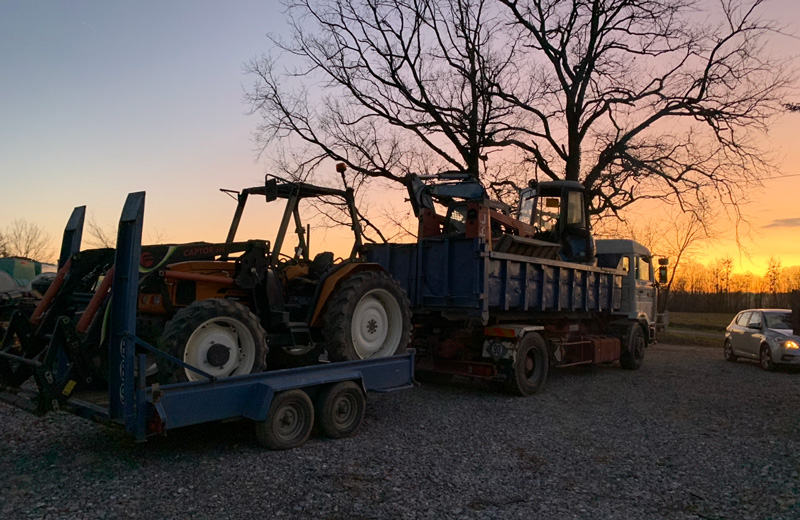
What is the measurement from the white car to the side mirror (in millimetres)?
2709

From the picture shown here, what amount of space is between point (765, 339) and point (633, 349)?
11.8 feet

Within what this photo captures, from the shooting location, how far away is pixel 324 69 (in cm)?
2191

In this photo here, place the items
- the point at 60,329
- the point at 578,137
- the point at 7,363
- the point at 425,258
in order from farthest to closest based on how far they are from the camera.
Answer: the point at 578,137 → the point at 425,258 → the point at 7,363 → the point at 60,329

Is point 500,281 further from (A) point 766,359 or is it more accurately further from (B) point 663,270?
(A) point 766,359

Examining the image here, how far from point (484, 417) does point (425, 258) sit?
2.76 metres

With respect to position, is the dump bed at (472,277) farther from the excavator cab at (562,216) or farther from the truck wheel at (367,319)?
the truck wheel at (367,319)

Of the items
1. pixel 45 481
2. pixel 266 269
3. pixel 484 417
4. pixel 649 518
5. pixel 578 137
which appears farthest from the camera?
pixel 578 137

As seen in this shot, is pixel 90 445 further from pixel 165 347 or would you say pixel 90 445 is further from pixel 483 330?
pixel 483 330

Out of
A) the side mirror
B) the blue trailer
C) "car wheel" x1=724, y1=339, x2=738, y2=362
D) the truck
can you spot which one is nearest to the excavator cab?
the truck

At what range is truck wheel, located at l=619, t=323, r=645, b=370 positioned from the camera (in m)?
13.7

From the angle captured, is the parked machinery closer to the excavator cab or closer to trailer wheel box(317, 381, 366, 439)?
trailer wheel box(317, 381, 366, 439)

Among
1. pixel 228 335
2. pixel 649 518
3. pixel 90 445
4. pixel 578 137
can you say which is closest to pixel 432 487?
pixel 649 518

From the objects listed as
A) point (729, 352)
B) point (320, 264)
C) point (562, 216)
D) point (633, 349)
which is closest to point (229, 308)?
point (320, 264)

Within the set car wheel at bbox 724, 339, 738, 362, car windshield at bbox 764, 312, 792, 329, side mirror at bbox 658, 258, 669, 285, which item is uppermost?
side mirror at bbox 658, 258, 669, 285
